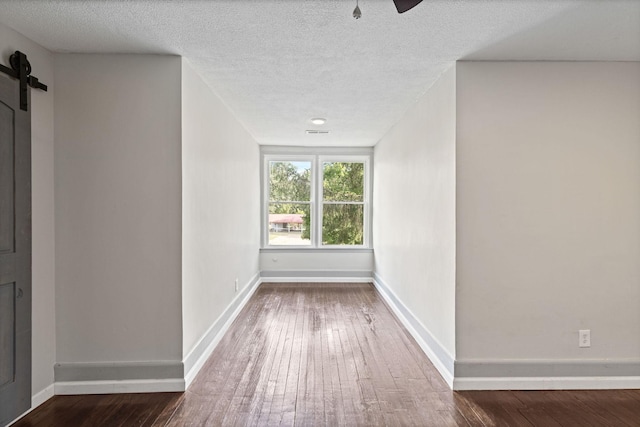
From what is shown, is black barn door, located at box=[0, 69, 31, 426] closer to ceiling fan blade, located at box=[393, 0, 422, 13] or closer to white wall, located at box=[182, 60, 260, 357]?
white wall, located at box=[182, 60, 260, 357]

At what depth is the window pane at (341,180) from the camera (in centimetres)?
672

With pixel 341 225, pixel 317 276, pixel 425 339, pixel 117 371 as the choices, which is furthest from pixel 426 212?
pixel 317 276

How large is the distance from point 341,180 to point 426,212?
11.0 feet

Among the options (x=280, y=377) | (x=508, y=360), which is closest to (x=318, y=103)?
(x=280, y=377)

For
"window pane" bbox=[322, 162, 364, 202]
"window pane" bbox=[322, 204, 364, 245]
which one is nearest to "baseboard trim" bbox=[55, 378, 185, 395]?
"window pane" bbox=[322, 204, 364, 245]

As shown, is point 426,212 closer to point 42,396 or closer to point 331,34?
point 331,34

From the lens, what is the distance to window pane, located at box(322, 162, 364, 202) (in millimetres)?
6723

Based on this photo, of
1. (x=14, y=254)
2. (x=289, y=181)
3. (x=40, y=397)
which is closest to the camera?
(x=14, y=254)

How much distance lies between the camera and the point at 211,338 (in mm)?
3408

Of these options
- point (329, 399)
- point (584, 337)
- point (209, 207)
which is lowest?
point (329, 399)

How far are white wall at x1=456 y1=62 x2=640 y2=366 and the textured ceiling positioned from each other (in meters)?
0.24

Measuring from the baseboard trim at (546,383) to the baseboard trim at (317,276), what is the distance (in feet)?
12.6

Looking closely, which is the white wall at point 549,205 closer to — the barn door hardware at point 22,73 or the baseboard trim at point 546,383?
the baseboard trim at point 546,383

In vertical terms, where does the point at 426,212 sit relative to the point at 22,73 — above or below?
below
